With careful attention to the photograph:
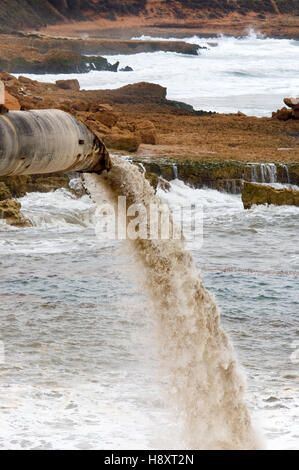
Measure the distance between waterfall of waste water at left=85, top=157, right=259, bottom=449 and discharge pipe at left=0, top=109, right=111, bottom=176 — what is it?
79 cm

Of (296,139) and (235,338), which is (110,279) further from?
(296,139)

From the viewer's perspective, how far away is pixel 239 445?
17.6 feet

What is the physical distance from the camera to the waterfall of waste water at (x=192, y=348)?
5.22 meters

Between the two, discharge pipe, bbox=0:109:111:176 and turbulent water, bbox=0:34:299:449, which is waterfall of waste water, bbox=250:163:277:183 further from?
discharge pipe, bbox=0:109:111:176

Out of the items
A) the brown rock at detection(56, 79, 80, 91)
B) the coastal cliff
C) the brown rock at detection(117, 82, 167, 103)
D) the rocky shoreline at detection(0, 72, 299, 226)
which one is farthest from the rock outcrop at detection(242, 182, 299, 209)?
the coastal cliff

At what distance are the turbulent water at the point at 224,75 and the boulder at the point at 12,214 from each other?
68.5 feet

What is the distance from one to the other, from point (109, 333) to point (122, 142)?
12.2 m

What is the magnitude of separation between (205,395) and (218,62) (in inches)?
2113

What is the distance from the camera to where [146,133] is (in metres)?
21.6

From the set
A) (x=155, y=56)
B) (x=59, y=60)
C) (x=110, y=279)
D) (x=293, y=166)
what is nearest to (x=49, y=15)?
(x=155, y=56)

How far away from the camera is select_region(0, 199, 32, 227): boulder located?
1355 cm

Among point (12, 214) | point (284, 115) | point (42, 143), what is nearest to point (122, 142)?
point (12, 214)

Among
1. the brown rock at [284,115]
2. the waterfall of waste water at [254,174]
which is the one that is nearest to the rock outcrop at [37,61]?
the brown rock at [284,115]

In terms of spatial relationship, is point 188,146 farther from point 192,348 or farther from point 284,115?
point 192,348
